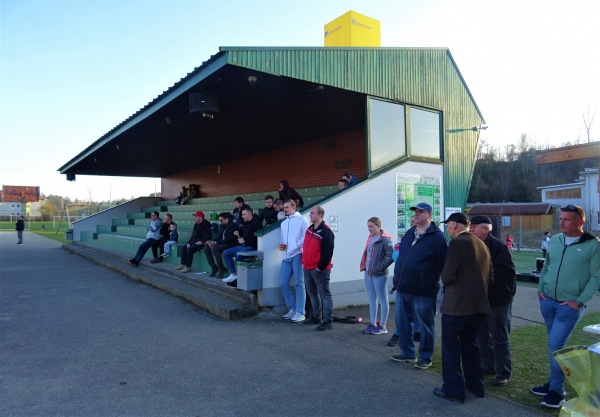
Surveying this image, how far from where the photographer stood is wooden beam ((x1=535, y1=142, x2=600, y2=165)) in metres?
4.88

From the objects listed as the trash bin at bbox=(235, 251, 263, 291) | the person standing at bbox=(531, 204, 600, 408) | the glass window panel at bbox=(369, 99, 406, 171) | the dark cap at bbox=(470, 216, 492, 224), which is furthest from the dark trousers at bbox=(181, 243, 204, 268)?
the person standing at bbox=(531, 204, 600, 408)

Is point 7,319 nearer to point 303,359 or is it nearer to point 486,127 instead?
point 303,359

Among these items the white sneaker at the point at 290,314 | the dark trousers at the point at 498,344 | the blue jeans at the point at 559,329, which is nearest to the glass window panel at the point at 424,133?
the white sneaker at the point at 290,314

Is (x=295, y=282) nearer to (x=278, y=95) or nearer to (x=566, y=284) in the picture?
(x=566, y=284)

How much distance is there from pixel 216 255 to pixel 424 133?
216 inches

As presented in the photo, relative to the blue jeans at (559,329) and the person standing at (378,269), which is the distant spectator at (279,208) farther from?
the blue jeans at (559,329)

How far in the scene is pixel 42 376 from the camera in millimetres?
4578

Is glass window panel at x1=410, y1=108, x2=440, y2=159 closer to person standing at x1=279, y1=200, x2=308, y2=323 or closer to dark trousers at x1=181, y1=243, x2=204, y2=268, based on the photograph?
person standing at x1=279, y1=200, x2=308, y2=323

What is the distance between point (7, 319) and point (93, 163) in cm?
1271

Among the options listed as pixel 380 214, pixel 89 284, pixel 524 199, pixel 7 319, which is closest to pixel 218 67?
pixel 380 214

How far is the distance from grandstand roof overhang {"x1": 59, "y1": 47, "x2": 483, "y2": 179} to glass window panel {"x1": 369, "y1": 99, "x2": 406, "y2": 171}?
0.27 metres

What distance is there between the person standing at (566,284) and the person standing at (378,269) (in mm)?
2390

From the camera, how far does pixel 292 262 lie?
7125 millimetres

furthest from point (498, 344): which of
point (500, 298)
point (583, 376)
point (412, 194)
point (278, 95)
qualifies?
point (278, 95)
